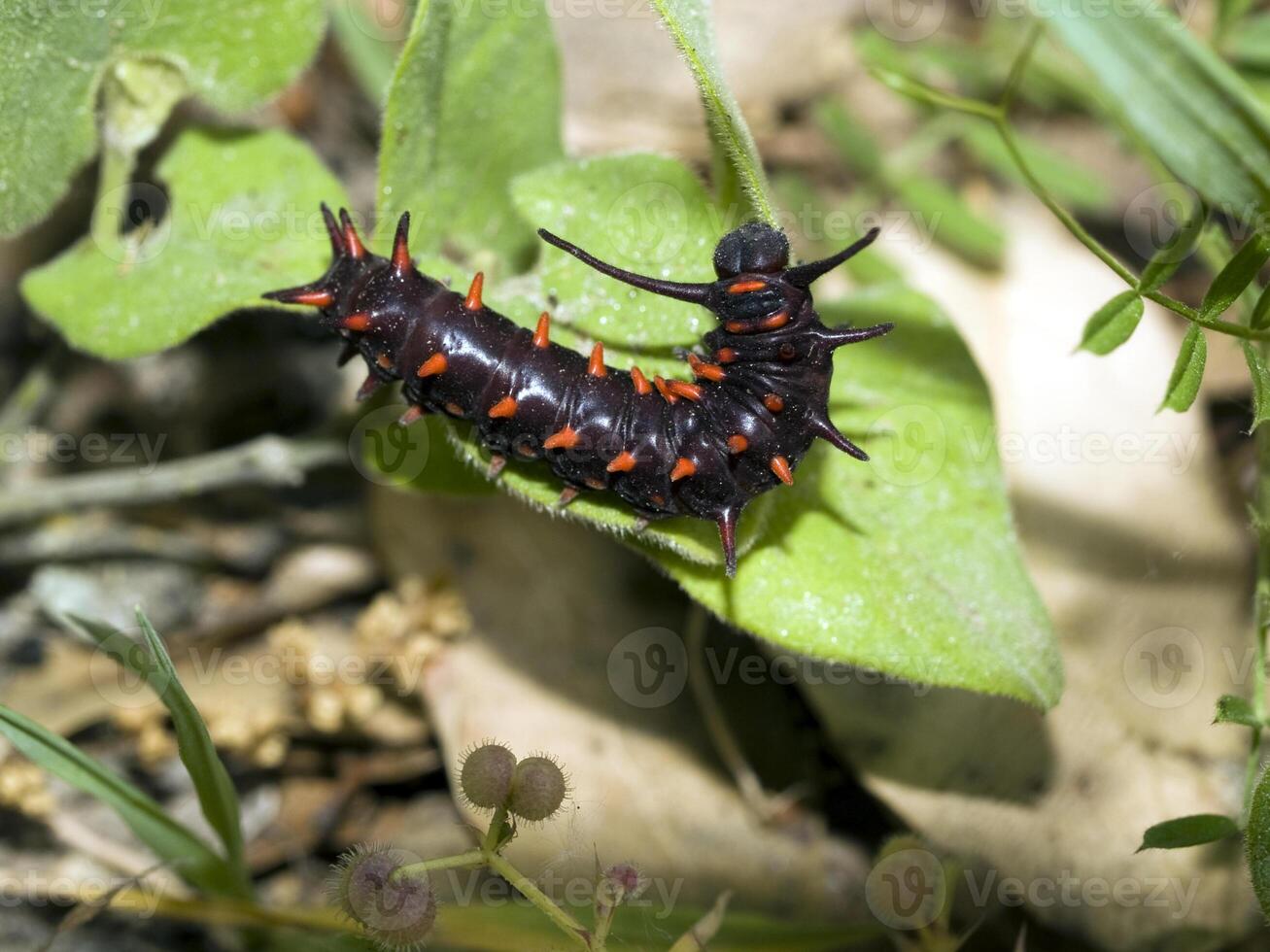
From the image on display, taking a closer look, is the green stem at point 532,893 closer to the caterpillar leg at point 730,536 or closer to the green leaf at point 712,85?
the caterpillar leg at point 730,536

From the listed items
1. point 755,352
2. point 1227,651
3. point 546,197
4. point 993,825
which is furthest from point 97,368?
point 1227,651

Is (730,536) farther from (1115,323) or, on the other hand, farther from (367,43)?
(367,43)

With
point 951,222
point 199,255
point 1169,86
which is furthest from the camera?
point 951,222

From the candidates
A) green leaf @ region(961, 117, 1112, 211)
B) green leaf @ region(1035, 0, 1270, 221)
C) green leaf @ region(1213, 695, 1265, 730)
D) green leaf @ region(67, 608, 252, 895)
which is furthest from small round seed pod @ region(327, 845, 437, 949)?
green leaf @ region(961, 117, 1112, 211)

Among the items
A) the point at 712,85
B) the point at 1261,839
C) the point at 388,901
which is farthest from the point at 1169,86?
the point at 388,901

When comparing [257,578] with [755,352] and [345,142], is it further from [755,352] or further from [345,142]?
[755,352]

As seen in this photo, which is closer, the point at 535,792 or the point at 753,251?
the point at 535,792

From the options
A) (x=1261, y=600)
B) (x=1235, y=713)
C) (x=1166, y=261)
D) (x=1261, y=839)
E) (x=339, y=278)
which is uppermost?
(x=1166, y=261)
